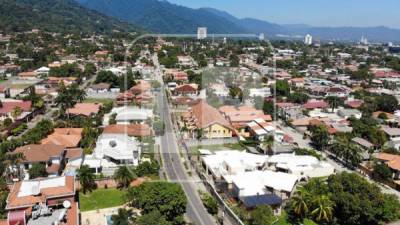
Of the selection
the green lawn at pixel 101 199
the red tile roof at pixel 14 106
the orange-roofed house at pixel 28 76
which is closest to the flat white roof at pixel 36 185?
the green lawn at pixel 101 199

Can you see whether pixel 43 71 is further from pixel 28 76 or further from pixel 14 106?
pixel 14 106

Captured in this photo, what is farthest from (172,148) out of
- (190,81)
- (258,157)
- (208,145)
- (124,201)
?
(190,81)

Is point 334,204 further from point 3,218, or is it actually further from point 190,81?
point 190,81

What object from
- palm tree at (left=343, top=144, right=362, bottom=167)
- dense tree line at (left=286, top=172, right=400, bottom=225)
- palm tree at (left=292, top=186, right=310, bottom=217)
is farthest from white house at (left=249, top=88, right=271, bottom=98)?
palm tree at (left=292, top=186, right=310, bottom=217)

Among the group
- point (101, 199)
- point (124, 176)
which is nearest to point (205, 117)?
point (124, 176)

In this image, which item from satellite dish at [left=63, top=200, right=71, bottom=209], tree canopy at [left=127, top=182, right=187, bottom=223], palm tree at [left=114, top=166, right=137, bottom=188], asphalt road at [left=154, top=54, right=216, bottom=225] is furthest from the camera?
palm tree at [left=114, top=166, right=137, bottom=188]

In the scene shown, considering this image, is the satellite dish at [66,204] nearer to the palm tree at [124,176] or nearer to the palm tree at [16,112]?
the palm tree at [124,176]

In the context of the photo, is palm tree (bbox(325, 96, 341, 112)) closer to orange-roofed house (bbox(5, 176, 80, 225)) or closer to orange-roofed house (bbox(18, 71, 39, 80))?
orange-roofed house (bbox(5, 176, 80, 225))
